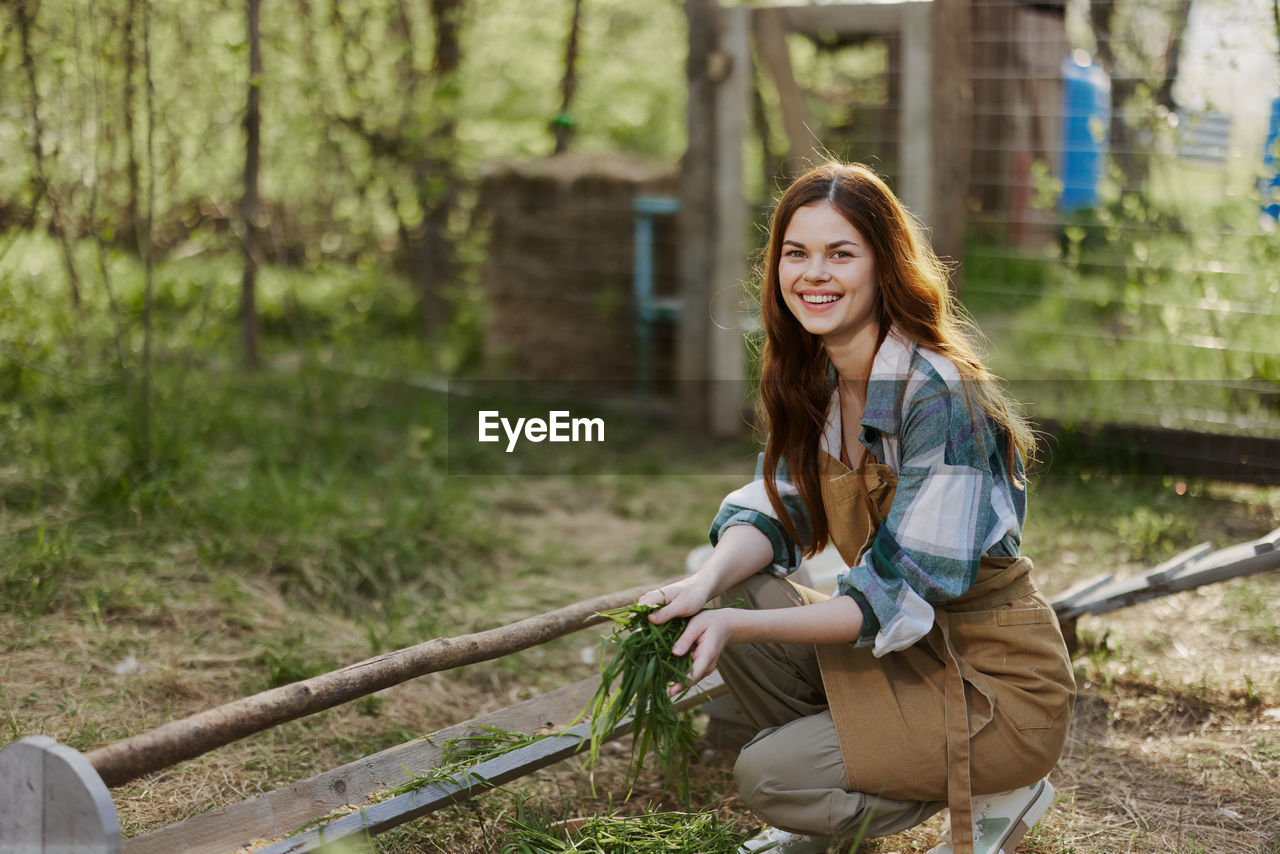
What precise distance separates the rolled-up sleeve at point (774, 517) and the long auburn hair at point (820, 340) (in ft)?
0.07

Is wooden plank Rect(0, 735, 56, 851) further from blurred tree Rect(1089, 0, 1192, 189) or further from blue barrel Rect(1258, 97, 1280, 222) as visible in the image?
blurred tree Rect(1089, 0, 1192, 189)

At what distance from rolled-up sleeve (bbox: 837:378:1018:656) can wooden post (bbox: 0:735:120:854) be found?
122 centimetres

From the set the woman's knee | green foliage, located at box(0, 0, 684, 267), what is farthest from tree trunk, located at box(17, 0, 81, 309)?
the woman's knee

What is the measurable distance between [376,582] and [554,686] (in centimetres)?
77

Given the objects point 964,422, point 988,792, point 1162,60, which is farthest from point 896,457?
point 1162,60

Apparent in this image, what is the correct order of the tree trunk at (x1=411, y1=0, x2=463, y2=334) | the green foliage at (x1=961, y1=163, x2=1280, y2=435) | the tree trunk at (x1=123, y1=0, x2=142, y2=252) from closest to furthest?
the tree trunk at (x1=123, y1=0, x2=142, y2=252)
the green foliage at (x1=961, y1=163, x2=1280, y2=435)
the tree trunk at (x1=411, y1=0, x2=463, y2=334)

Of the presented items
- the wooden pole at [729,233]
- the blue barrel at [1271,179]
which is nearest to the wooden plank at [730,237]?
the wooden pole at [729,233]

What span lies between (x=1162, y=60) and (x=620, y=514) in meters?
3.32

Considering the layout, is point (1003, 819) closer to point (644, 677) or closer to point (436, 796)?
point (644, 677)

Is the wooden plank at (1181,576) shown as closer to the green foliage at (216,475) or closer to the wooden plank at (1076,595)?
the wooden plank at (1076,595)

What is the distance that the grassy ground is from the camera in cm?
262

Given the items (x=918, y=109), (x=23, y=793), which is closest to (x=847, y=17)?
(x=918, y=109)

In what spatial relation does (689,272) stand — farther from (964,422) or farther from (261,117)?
(964,422)

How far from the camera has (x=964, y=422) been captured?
2.04 meters
